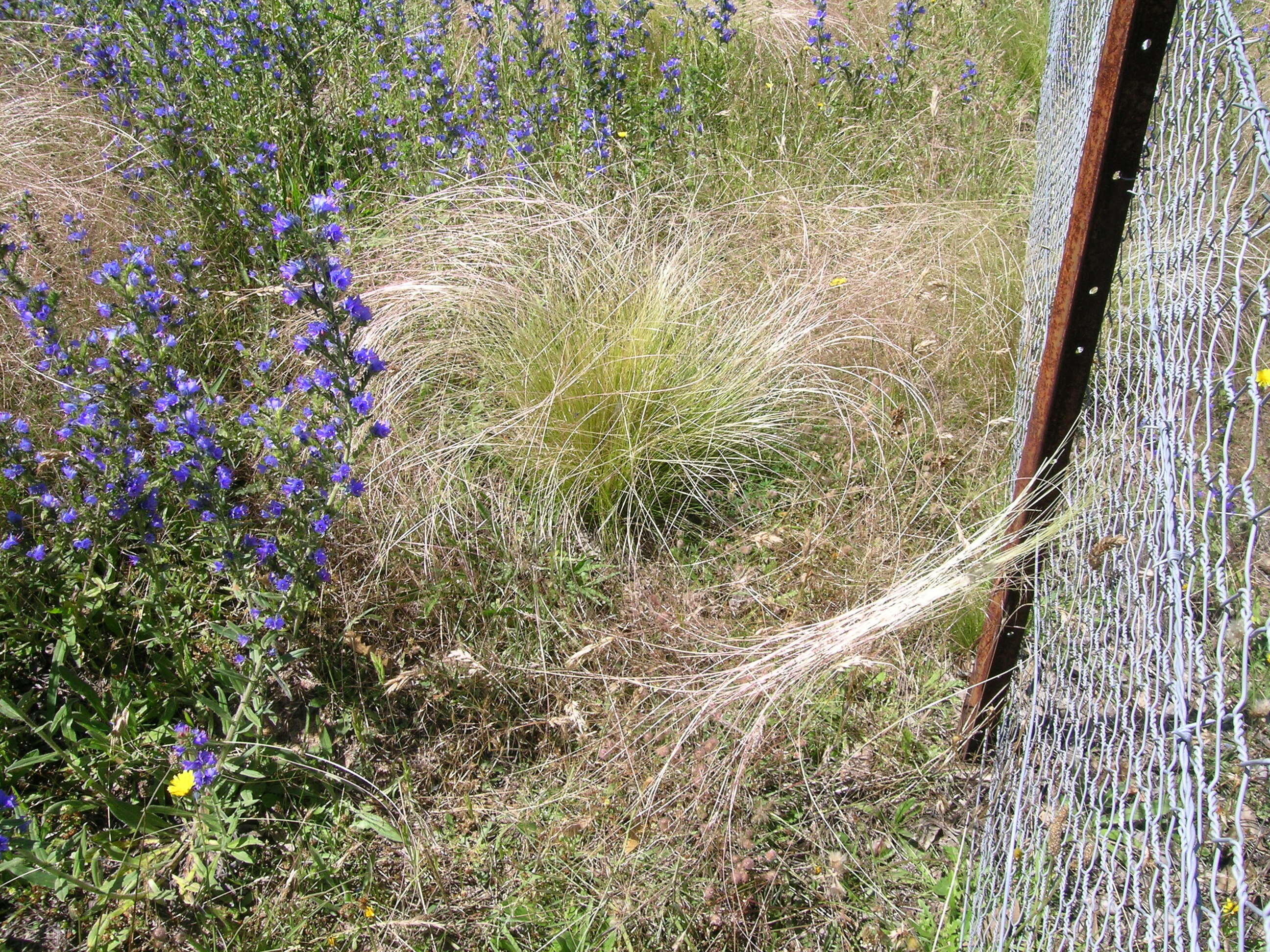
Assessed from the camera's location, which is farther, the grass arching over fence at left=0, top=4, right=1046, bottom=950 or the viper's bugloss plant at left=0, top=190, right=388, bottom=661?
the viper's bugloss plant at left=0, top=190, right=388, bottom=661

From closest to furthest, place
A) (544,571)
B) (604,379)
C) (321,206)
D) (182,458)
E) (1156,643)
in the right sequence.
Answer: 1. (1156,643)
2. (321,206)
3. (182,458)
4. (544,571)
5. (604,379)

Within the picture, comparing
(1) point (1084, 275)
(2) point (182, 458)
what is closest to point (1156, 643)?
(1) point (1084, 275)

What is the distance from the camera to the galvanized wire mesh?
101 cm

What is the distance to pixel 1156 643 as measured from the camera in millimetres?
1110

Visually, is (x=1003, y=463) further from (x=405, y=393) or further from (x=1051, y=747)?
(x=405, y=393)

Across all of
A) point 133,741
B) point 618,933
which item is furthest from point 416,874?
point 133,741

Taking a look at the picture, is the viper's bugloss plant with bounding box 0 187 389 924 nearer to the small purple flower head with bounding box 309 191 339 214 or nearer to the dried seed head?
the small purple flower head with bounding box 309 191 339 214

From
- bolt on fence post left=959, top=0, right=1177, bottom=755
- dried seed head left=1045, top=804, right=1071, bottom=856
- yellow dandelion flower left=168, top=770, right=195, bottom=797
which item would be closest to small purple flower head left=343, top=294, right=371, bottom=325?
yellow dandelion flower left=168, top=770, right=195, bottom=797

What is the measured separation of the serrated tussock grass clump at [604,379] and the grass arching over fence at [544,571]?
2 centimetres

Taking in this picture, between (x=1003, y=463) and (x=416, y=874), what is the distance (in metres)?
1.89

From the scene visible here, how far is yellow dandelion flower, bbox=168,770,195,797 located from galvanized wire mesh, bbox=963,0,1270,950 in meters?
1.52

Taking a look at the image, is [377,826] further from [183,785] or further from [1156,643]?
[1156,643]

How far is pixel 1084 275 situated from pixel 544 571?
146cm

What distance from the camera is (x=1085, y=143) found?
1395mm
